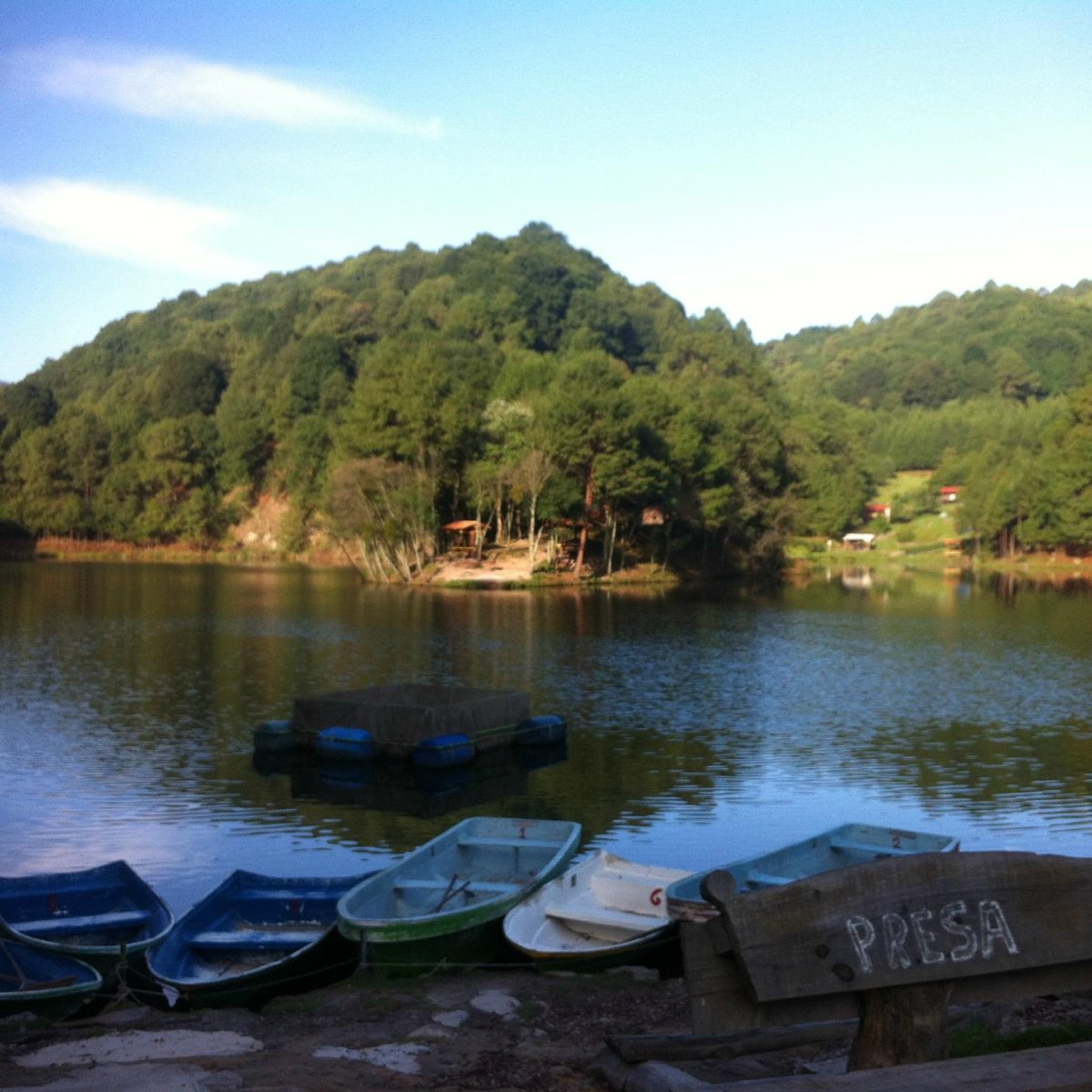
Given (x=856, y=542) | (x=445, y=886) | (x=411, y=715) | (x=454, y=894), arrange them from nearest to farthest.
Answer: (x=454, y=894), (x=445, y=886), (x=411, y=715), (x=856, y=542)

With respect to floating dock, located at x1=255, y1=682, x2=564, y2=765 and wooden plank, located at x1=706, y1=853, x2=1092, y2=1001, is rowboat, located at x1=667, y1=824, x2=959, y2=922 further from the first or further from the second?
floating dock, located at x1=255, y1=682, x2=564, y2=765

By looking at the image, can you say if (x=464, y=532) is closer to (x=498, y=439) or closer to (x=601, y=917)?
(x=498, y=439)

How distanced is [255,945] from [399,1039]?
304cm

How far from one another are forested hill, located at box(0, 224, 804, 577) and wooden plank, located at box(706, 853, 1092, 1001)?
72.8m

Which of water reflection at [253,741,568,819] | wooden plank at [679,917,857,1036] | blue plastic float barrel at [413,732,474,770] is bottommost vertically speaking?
water reflection at [253,741,568,819]

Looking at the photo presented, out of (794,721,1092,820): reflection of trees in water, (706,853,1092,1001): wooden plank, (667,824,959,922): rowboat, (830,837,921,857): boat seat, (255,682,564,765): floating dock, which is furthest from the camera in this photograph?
(255,682,564,765): floating dock

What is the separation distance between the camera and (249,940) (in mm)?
12102

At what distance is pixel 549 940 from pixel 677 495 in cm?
7945

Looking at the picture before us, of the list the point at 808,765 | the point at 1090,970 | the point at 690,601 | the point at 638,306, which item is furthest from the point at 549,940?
the point at 638,306

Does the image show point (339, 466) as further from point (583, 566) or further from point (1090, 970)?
point (1090, 970)

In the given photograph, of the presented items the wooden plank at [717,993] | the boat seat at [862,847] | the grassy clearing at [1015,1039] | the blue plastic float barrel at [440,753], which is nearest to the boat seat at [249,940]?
the grassy clearing at [1015,1039]

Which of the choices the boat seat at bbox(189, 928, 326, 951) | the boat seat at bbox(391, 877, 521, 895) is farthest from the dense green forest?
the boat seat at bbox(189, 928, 326, 951)

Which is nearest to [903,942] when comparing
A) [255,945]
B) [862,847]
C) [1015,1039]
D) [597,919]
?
[1015,1039]

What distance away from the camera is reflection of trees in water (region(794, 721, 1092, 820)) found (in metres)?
23.1
